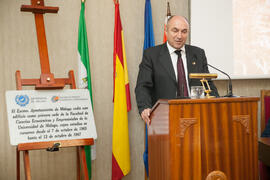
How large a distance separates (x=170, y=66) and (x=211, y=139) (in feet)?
3.65

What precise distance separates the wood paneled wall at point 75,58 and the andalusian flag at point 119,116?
0.85ft

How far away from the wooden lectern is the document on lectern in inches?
51.7

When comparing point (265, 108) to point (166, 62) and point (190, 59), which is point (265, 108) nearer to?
point (190, 59)

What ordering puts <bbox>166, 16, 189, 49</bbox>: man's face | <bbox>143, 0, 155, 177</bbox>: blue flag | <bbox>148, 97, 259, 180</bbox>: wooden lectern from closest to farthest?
<bbox>148, 97, 259, 180</bbox>: wooden lectern → <bbox>166, 16, 189, 49</bbox>: man's face → <bbox>143, 0, 155, 177</bbox>: blue flag

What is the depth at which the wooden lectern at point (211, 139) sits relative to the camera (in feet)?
5.42

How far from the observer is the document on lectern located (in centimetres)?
269

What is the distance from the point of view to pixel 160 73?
8.88 ft

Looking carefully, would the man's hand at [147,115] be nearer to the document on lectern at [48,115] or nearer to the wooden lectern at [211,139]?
the wooden lectern at [211,139]

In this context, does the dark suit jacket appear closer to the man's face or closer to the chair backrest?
the man's face

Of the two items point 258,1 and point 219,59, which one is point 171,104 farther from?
point 258,1

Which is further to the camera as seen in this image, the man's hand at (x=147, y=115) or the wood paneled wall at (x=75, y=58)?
the wood paneled wall at (x=75, y=58)

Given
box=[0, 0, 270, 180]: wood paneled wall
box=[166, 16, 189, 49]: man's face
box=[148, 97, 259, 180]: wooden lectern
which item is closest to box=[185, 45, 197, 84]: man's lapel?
box=[166, 16, 189, 49]: man's face

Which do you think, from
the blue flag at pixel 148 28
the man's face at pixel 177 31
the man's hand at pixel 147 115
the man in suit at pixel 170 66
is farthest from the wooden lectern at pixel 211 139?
the blue flag at pixel 148 28

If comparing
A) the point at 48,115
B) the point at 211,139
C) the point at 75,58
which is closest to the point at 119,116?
the point at 75,58
